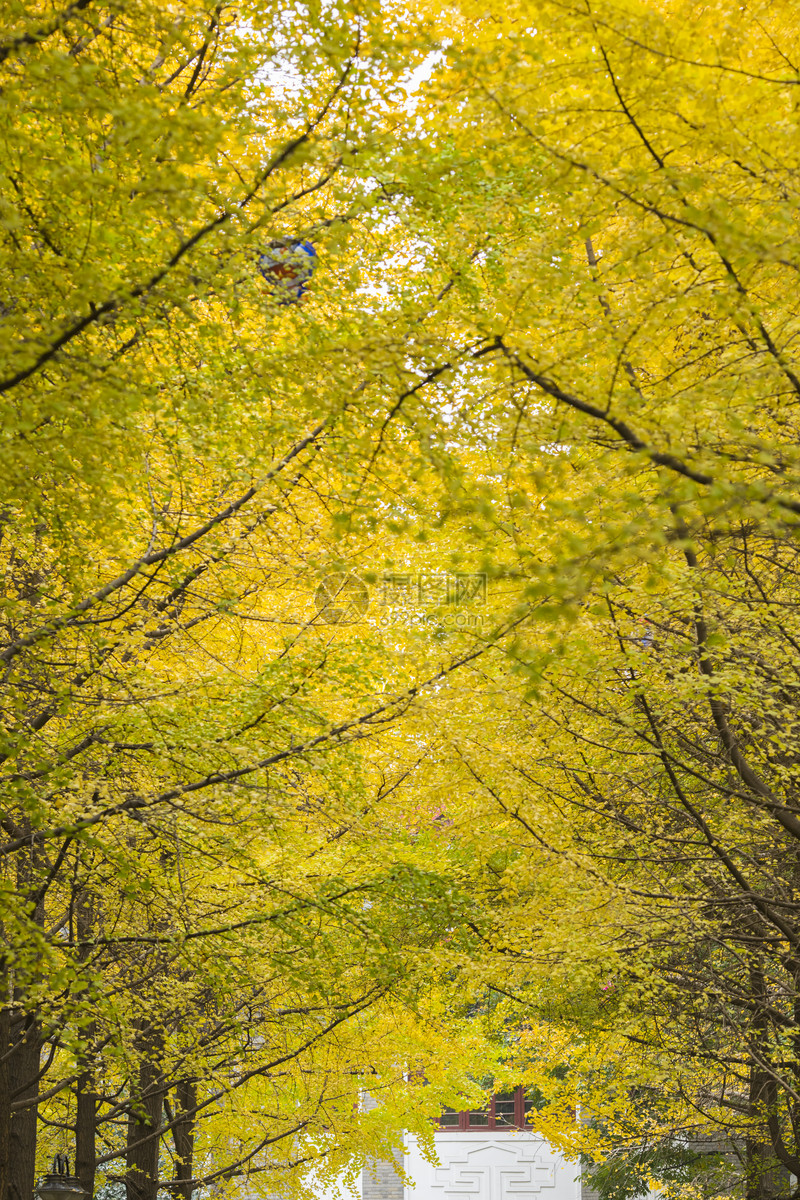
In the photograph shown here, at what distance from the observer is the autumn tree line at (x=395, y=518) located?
4.12 m

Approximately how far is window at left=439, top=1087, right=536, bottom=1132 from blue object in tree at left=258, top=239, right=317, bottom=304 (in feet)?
80.4

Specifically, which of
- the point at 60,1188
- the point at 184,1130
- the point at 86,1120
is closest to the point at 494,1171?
the point at 184,1130

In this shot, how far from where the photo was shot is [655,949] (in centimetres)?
836

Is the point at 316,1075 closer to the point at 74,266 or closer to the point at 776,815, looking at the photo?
the point at 776,815

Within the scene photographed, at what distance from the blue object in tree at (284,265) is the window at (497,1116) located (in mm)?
24508

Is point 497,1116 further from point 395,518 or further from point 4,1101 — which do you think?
point 395,518

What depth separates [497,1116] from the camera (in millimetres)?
25516

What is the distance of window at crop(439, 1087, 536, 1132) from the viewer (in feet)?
83.7

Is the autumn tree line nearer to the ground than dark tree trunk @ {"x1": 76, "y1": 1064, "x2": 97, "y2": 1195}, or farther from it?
farther from it

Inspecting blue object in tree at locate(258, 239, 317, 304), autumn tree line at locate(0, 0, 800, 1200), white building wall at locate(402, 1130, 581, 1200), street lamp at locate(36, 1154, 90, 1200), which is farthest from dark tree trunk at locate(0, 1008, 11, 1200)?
white building wall at locate(402, 1130, 581, 1200)

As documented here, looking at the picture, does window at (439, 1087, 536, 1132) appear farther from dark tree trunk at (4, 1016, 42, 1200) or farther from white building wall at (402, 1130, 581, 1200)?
dark tree trunk at (4, 1016, 42, 1200)

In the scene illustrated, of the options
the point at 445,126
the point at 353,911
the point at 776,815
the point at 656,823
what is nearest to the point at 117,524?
the point at 445,126

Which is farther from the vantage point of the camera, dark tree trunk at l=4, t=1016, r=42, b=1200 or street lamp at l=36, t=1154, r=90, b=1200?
street lamp at l=36, t=1154, r=90, b=1200

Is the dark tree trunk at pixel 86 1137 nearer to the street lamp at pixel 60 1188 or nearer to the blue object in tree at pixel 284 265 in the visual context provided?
the street lamp at pixel 60 1188
